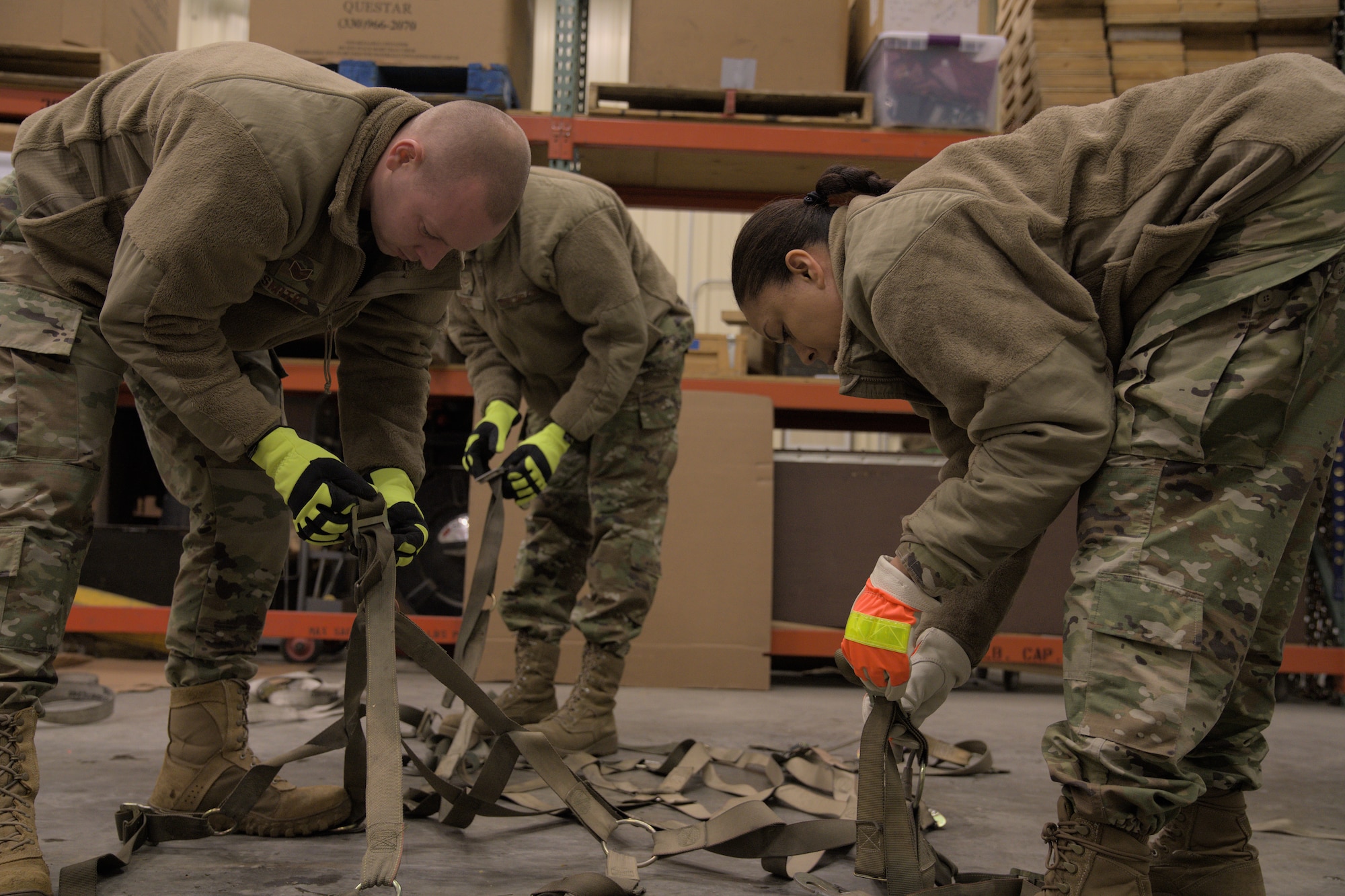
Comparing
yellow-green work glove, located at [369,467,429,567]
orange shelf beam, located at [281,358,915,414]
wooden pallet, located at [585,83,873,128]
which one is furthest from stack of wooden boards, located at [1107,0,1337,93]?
yellow-green work glove, located at [369,467,429,567]

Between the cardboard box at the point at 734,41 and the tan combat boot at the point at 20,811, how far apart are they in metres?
3.03

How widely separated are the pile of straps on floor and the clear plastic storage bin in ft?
8.25

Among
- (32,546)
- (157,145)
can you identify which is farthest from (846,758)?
(157,145)

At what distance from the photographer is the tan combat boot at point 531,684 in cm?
238

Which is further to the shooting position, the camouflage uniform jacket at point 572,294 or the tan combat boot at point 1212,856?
the camouflage uniform jacket at point 572,294

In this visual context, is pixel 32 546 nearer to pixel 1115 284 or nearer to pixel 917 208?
pixel 917 208

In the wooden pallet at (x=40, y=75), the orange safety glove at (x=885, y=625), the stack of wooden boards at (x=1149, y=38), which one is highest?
the stack of wooden boards at (x=1149, y=38)

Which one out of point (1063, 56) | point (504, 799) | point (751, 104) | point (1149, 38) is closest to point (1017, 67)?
point (1063, 56)

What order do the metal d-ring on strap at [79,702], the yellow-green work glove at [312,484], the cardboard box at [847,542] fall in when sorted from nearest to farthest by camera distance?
the yellow-green work glove at [312,484], the metal d-ring on strap at [79,702], the cardboard box at [847,542]

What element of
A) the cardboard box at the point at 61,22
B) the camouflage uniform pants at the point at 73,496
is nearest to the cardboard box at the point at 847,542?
the camouflage uniform pants at the point at 73,496

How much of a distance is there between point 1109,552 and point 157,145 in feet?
4.53

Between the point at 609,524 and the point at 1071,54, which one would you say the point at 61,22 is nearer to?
the point at 609,524

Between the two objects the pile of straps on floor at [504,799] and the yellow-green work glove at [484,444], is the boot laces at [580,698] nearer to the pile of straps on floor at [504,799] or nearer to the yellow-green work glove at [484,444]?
the pile of straps on floor at [504,799]

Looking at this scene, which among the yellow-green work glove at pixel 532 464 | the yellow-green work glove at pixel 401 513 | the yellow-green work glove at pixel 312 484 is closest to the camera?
the yellow-green work glove at pixel 312 484
